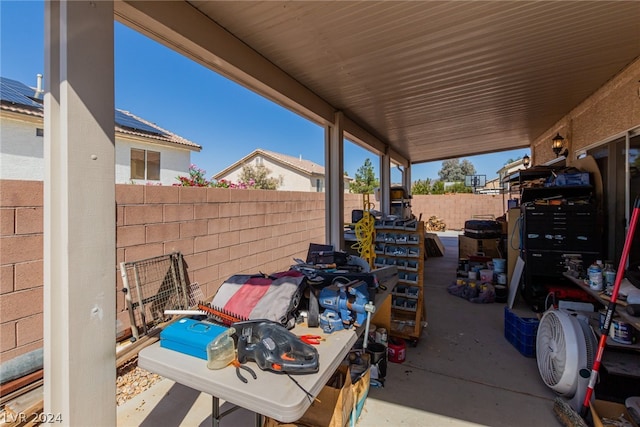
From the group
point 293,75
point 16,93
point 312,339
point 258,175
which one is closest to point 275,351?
point 312,339

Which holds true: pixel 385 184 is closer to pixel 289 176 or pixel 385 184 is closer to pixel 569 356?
pixel 569 356

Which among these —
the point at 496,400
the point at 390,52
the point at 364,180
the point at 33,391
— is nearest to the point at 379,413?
the point at 496,400

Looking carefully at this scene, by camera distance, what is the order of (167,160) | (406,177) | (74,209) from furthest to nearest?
(406,177) → (167,160) → (74,209)

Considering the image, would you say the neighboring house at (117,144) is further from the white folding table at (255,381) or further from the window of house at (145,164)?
the white folding table at (255,381)

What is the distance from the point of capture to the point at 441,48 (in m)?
2.54

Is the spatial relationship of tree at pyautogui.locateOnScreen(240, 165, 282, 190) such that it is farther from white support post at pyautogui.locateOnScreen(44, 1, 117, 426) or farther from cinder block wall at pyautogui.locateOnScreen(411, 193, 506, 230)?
white support post at pyautogui.locateOnScreen(44, 1, 117, 426)

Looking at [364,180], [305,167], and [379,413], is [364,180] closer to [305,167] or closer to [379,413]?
[305,167]

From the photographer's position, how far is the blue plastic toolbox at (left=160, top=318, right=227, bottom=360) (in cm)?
124

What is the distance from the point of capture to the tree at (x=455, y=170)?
1569 inches

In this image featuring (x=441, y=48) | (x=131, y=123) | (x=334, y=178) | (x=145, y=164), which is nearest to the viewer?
(x=441, y=48)

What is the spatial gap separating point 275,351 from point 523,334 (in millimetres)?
2833

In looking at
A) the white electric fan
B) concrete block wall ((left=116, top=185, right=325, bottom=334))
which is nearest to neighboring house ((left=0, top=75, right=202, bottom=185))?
concrete block wall ((left=116, top=185, right=325, bottom=334))

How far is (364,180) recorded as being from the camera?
23.8 m

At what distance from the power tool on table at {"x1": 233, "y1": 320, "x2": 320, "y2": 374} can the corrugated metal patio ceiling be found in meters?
2.11
